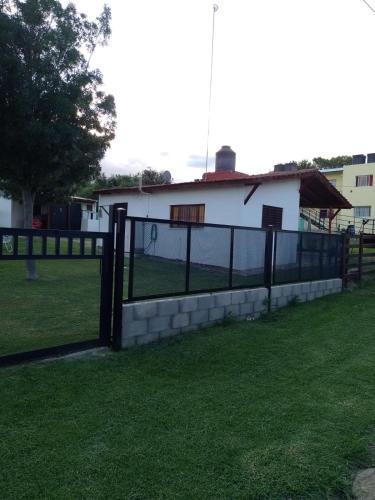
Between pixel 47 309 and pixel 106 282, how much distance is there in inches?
86.0

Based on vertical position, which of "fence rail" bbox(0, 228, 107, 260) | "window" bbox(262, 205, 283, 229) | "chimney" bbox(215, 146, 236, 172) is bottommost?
"fence rail" bbox(0, 228, 107, 260)

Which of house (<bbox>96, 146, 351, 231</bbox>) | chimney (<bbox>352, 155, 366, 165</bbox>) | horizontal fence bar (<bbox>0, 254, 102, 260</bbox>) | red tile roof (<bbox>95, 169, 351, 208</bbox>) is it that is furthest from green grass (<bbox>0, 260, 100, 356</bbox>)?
chimney (<bbox>352, 155, 366, 165</bbox>)

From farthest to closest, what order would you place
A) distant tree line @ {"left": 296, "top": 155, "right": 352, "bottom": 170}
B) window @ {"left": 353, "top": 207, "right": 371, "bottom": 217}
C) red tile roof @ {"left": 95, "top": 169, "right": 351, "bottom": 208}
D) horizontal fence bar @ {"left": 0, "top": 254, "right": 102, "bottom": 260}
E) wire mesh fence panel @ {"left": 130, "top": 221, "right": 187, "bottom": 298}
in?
distant tree line @ {"left": 296, "top": 155, "right": 352, "bottom": 170} < window @ {"left": 353, "top": 207, "right": 371, "bottom": 217} < red tile roof @ {"left": 95, "top": 169, "right": 351, "bottom": 208} < wire mesh fence panel @ {"left": 130, "top": 221, "right": 187, "bottom": 298} < horizontal fence bar @ {"left": 0, "top": 254, "right": 102, "bottom": 260}

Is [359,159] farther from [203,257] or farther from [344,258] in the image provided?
[203,257]

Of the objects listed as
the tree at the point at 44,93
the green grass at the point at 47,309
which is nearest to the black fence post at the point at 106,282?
the green grass at the point at 47,309

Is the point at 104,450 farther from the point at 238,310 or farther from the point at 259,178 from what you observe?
the point at 259,178

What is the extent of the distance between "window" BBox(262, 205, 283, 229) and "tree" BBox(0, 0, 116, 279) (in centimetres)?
577

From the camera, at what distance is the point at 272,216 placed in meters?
13.0

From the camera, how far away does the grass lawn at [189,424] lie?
7.30 ft

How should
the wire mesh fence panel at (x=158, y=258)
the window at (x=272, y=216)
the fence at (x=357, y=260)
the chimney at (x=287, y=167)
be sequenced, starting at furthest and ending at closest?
1. the chimney at (x=287, y=167)
2. the window at (x=272, y=216)
3. the fence at (x=357, y=260)
4. the wire mesh fence panel at (x=158, y=258)

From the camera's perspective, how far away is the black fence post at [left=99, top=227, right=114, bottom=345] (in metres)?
4.44

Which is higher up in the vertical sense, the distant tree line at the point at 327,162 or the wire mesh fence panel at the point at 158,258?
the distant tree line at the point at 327,162

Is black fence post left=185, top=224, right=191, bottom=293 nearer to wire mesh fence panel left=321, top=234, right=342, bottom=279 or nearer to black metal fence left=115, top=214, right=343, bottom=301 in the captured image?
black metal fence left=115, top=214, right=343, bottom=301

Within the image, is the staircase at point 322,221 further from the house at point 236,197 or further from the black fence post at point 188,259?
the black fence post at point 188,259
